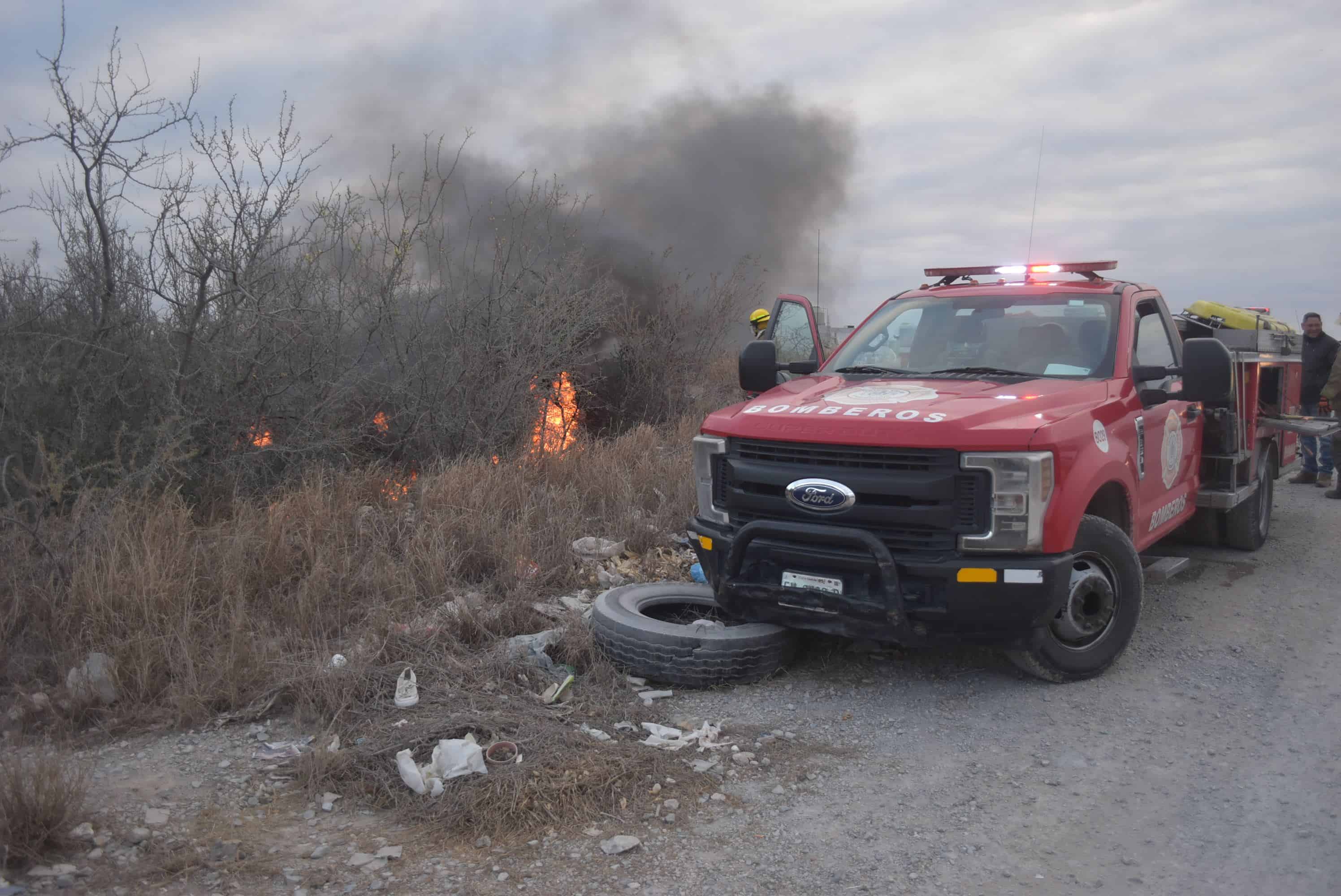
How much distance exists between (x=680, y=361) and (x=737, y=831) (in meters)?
11.0

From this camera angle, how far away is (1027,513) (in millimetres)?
4207

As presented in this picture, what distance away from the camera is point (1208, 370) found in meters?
4.97

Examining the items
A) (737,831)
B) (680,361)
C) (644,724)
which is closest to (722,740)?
(644,724)

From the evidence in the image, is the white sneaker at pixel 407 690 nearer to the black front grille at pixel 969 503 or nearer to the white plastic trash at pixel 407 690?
the white plastic trash at pixel 407 690

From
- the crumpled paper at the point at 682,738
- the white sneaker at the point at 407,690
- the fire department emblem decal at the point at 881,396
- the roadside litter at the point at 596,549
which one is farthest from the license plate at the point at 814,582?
the roadside litter at the point at 596,549

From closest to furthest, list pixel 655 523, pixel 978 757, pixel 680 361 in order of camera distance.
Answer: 1. pixel 978 757
2. pixel 655 523
3. pixel 680 361

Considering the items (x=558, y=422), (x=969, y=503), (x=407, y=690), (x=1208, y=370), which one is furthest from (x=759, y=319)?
(x=407, y=690)

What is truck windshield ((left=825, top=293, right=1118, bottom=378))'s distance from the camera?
17.5ft

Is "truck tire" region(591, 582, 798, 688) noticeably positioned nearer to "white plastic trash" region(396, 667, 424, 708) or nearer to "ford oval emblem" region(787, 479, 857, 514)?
"ford oval emblem" region(787, 479, 857, 514)

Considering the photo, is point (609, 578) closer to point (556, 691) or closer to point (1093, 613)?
point (556, 691)

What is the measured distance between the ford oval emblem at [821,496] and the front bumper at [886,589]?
0.29ft

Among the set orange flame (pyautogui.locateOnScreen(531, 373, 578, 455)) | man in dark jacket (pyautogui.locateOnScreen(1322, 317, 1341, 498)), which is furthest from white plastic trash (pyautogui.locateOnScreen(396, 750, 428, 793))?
man in dark jacket (pyautogui.locateOnScreen(1322, 317, 1341, 498))

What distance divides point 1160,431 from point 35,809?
18.2ft

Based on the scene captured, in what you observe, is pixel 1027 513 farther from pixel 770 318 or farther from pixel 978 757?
pixel 770 318
